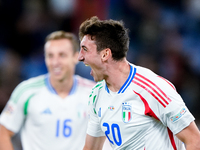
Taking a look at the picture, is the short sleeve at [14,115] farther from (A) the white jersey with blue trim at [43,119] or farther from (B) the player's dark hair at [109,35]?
(B) the player's dark hair at [109,35]

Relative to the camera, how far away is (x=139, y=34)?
8.17m

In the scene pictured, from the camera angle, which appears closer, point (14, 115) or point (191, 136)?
point (191, 136)

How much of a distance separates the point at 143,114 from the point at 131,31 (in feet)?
18.0

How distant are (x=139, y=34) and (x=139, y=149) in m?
5.42

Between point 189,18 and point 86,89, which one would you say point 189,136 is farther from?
point 189,18

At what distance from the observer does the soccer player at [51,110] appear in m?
4.77

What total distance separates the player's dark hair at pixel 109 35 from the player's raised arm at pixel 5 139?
7.25 ft

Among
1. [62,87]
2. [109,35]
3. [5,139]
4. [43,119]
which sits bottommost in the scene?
[5,139]

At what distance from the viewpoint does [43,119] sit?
15.9ft

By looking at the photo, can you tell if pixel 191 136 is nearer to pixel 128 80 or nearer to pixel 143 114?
pixel 143 114

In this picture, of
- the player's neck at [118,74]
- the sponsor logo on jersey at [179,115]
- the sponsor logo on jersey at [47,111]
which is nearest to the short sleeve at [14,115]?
the sponsor logo on jersey at [47,111]

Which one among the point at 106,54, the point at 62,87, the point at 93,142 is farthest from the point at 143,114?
the point at 62,87

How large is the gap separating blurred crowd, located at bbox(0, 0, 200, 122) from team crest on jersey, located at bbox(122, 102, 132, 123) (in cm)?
463

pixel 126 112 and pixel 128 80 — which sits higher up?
pixel 128 80
